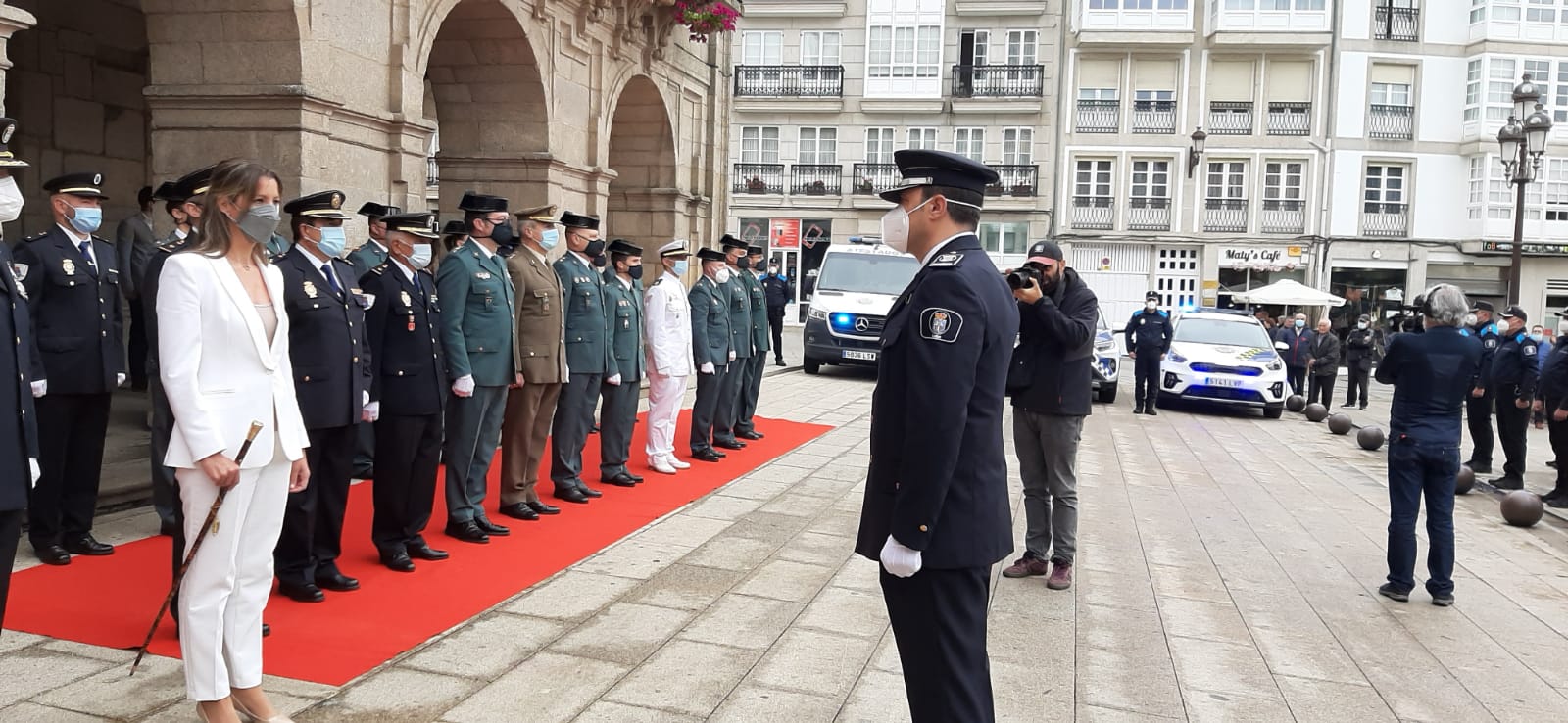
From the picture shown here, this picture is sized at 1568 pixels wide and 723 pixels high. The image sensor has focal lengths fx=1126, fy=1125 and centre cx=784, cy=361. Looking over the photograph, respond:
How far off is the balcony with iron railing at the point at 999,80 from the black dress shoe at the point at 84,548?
3416cm

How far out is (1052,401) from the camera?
631cm

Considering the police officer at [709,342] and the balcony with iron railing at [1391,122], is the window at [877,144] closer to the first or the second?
the balcony with iron railing at [1391,122]

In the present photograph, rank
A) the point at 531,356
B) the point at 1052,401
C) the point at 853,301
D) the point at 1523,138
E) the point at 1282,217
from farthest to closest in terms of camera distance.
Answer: the point at 1282,217 < the point at 853,301 < the point at 1523,138 < the point at 531,356 < the point at 1052,401

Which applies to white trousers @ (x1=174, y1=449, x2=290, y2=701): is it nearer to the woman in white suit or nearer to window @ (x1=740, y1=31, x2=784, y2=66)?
the woman in white suit

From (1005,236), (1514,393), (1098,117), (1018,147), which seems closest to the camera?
(1514,393)

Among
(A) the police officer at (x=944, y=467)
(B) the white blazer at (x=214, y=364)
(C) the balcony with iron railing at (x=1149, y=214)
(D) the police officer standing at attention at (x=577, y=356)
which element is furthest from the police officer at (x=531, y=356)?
(C) the balcony with iron railing at (x=1149, y=214)

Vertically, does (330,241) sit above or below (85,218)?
below

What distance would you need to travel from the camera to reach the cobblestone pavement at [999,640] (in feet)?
14.0

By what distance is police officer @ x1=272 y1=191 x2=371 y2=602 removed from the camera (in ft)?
16.4

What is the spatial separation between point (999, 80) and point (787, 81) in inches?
279

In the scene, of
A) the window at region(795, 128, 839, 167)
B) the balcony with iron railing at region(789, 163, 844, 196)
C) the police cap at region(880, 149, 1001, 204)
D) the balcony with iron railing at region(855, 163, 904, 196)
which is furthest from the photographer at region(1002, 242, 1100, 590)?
the window at region(795, 128, 839, 167)

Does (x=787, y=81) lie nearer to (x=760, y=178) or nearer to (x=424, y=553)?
(x=760, y=178)

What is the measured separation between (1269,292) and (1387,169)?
460 inches

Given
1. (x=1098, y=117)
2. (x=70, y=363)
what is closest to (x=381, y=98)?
(x=70, y=363)
